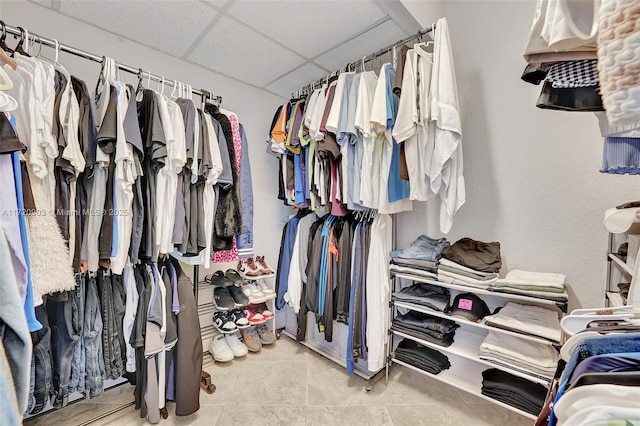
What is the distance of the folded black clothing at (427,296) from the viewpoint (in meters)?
1.49

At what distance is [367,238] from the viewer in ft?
5.73

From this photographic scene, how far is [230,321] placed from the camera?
2.07 meters

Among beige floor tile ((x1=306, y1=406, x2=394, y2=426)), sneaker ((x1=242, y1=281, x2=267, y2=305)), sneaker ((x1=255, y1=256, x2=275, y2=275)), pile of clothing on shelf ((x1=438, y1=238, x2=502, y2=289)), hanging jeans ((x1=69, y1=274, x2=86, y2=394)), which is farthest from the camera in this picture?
sneaker ((x1=255, y1=256, x2=275, y2=275))

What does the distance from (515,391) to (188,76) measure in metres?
2.91

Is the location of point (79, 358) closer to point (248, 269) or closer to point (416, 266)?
point (248, 269)

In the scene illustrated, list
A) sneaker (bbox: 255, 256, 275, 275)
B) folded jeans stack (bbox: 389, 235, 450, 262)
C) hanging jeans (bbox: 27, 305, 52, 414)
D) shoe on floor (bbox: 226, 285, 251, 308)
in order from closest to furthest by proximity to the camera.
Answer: hanging jeans (bbox: 27, 305, 52, 414) < folded jeans stack (bbox: 389, 235, 450, 262) < shoe on floor (bbox: 226, 285, 251, 308) < sneaker (bbox: 255, 256, 275, 275)

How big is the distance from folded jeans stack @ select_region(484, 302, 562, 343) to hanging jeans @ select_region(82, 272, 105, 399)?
198 cm

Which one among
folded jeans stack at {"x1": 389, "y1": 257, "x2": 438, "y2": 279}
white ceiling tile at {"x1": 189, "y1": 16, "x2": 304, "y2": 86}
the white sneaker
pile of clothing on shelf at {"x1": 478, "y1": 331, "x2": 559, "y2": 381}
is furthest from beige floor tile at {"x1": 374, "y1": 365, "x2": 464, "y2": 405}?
white ceiling tile at {"x1": 189, "y1": 16, "x2": 304, "y2": 86}

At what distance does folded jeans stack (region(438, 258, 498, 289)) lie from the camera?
132 centimetres

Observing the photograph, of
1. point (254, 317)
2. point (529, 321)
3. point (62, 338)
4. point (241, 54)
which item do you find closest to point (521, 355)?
point (529, 321)

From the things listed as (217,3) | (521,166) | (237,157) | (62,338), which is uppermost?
(217,3)

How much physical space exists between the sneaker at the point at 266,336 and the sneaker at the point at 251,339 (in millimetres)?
28

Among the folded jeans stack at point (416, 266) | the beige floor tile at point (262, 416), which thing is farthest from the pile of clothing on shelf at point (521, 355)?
the beige floor tile at point (262, 416)

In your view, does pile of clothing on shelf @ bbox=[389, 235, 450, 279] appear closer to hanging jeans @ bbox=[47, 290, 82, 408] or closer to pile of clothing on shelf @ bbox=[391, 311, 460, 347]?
pile of clothing on shelf @ bbox=[391, 311, 460, 347]
